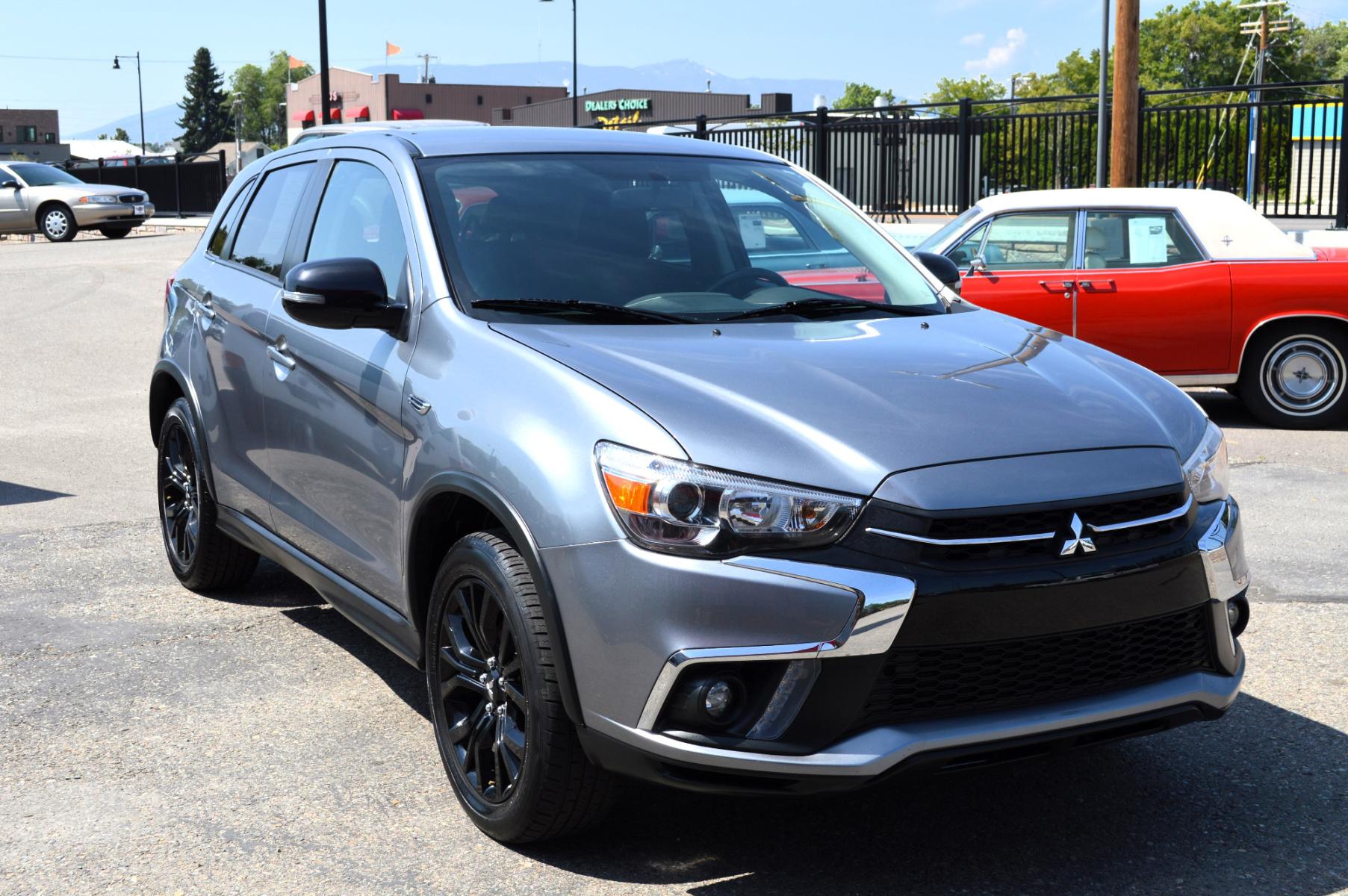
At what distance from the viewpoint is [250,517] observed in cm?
530

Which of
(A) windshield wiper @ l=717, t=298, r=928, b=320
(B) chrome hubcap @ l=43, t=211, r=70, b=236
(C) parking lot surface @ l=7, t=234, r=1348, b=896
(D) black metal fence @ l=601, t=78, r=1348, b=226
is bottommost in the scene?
(C) parking lot surface @ l=7, t=234, r=1348, b=896

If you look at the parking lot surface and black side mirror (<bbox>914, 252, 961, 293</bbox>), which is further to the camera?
black side mirror (<bbox>914, 252, 961, 293</bbox>)

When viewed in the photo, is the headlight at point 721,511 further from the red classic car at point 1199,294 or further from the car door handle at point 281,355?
the red classic car at point 1199,294

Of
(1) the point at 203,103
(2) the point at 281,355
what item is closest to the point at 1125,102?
(2) the point at 281,355

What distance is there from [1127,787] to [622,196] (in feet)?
7.47

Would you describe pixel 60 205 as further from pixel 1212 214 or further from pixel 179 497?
pixel 179 497

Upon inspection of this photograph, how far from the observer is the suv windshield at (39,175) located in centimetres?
3153

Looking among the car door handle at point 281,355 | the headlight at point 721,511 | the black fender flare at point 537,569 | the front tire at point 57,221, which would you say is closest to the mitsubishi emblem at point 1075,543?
the headlight at point 721,511

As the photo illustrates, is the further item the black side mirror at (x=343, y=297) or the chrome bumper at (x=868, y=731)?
Answer: the black side mirror at (x=343, y=297)

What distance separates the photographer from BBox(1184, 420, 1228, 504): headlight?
350 cm

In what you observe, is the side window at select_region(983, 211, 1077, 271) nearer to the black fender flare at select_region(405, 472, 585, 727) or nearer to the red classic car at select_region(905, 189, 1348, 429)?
the red classic car at select_region(905, 189, 1348, 429)

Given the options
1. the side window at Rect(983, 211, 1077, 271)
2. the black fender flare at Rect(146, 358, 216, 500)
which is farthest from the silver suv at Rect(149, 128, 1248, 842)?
the side window at Rect(983, 211, 1077, 271)

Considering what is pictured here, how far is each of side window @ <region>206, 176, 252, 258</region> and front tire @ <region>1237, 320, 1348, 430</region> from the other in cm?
713

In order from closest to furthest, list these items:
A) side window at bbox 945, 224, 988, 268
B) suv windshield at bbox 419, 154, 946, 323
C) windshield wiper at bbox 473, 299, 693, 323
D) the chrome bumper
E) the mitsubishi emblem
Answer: the chrome bumper, the mitsubishi emblem, windshield wiper at bbox 473, 299, 693, 323, suv windshield at bbox 419, 154, 946, 323, side window at bbox 945, 224, 988, 268
